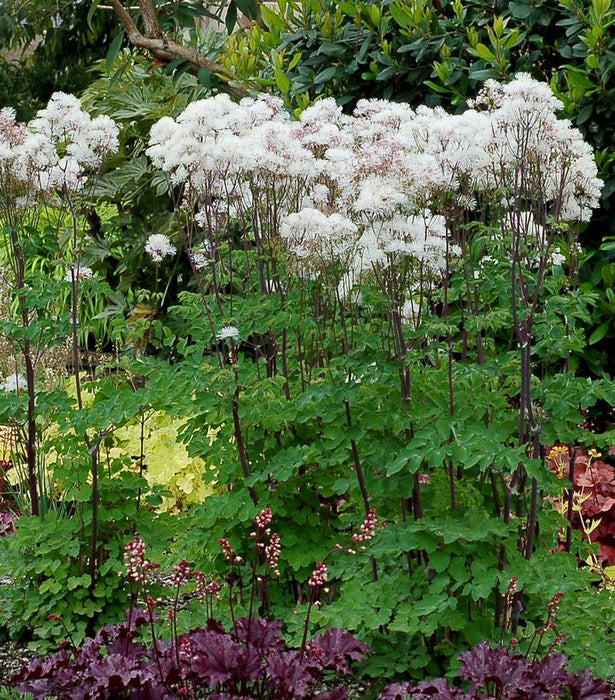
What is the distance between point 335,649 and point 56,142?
2.14 meters

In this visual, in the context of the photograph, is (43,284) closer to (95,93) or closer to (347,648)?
(347,648)

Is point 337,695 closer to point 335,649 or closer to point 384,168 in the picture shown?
point 335,649

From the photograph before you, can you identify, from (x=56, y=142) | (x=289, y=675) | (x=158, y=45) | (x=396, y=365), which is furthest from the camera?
(x=158, y=45)

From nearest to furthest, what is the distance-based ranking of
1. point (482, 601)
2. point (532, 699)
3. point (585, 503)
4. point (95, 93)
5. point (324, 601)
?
point (532, 699), point (482, 601), point (324, 601), point (585, 503), point (95, 93)

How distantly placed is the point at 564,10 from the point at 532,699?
11.8 ft

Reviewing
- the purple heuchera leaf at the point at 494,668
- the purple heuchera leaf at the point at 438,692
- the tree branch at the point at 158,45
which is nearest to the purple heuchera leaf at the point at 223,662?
the purple heuchera leaf at the point at 438,692

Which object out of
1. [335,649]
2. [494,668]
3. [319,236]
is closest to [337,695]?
[335,649]

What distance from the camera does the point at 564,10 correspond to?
5.26 meters

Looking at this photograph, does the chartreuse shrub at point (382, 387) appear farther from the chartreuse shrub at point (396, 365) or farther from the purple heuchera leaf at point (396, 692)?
the purple heuchera leaf at point (396, 692)

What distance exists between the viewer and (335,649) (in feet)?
10.6

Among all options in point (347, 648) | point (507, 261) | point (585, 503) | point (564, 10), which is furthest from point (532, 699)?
point (564, 10)

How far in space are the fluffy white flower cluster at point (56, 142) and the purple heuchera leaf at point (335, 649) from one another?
194 cm

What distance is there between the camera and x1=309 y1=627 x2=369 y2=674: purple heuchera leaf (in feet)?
10.4

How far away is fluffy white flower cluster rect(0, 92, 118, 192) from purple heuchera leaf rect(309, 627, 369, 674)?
1937 mm
